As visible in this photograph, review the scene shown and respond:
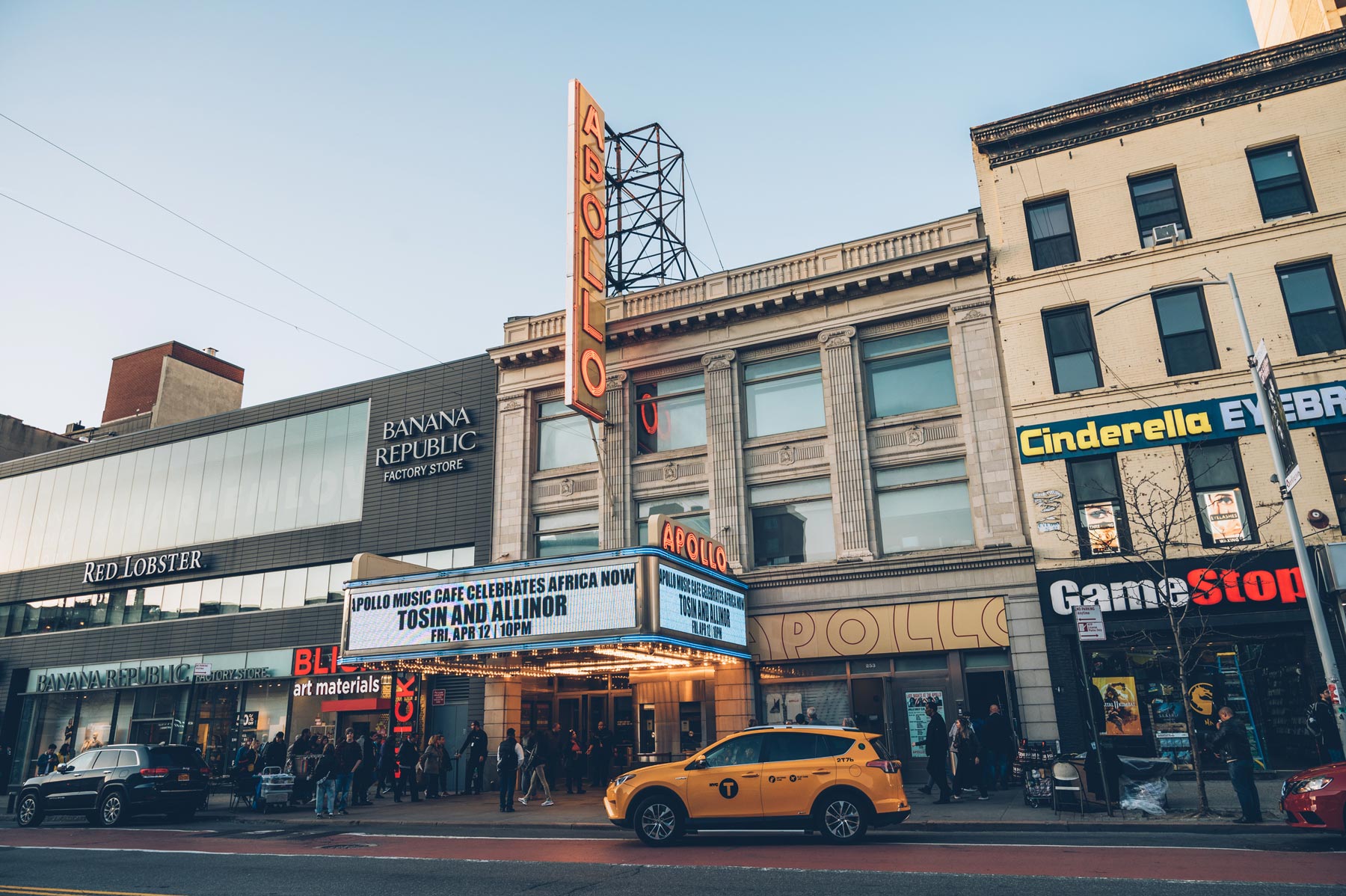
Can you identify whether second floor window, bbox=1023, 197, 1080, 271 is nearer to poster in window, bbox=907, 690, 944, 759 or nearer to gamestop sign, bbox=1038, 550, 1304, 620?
gamestop sign, bbox=1038, 550, 1304, 620

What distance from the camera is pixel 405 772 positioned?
24.5 metres

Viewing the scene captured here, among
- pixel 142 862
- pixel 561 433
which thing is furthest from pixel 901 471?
pixel 142 862

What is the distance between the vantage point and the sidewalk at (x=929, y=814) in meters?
14.2

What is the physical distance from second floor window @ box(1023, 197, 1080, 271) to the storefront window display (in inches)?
405

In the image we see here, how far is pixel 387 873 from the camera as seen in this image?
39.2ft

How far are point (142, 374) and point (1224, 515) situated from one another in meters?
47.8

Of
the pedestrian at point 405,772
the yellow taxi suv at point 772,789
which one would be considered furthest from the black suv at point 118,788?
the yellow taxi suv at point 772,789

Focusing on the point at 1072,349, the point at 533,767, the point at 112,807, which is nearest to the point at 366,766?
the point at 533,767

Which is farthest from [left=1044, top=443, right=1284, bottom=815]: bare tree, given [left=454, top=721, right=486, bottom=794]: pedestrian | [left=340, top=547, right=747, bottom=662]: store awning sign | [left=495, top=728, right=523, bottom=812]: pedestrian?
[left=454, top=721, right=486, bottom=794]: pedestrian

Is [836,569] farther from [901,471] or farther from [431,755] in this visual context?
[431,755]

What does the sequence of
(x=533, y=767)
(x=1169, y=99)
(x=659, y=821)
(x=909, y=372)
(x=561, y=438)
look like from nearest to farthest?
(x=659, y=821)
(x=533, y=767)
(x=1169, y=99)
(x=909, y=372)
(x=561, y=438)

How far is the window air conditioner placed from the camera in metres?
22.4

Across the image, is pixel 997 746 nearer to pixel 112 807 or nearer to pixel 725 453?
pixel 725 453

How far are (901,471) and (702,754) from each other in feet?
41.3
